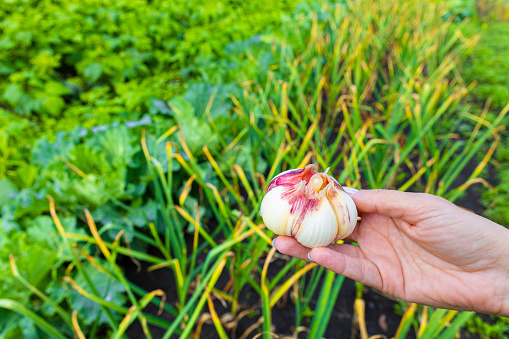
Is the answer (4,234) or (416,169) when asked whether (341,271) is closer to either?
(4,234)

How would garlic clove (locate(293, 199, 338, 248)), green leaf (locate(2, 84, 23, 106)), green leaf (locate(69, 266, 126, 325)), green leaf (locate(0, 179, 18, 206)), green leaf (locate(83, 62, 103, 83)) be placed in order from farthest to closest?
green leaf (locate(83, 62, 103, 83)) < green leaf (locate(2, 84, 23, 106)) < green leaf (locate(0, 179, 18, 206)) < green leaf (locate(69, 266, 126, 325)) < garlic clove (locate(293, 199, 338, 248))

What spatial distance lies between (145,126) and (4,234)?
0.81 m

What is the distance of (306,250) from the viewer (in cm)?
106

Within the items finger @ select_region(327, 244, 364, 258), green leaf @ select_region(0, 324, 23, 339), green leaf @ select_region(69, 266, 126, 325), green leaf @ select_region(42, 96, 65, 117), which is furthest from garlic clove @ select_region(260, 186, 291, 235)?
green leaf @ select_region(42, 96, 65, 117)

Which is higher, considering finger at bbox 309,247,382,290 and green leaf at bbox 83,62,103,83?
green leaf at bbox 83,62,103,83

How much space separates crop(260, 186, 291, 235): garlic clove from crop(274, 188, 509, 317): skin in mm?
95

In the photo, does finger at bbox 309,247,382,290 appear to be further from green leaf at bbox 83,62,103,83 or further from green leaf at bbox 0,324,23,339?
green leaf at bbox 83,62,103,83

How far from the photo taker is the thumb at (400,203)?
985 millimetres

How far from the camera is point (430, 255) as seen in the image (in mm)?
1114

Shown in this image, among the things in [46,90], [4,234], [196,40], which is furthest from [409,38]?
[4,234]

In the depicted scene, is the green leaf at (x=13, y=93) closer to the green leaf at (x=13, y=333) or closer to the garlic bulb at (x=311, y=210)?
the green leaf at (x=13, y=333)

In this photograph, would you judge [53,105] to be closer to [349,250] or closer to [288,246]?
[288,246]

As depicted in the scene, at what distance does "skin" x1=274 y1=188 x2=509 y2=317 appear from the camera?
97 centimetres

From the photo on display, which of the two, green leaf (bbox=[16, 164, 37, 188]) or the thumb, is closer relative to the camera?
Result: the thumb
